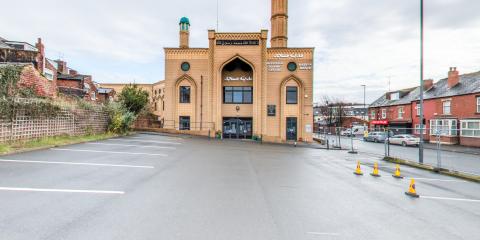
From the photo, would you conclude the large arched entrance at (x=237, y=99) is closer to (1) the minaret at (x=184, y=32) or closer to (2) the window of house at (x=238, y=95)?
(2) the window of house at (x=238, y=95)

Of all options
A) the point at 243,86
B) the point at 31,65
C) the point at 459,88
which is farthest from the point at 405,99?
the point at 31,65

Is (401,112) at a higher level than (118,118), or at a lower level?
higher

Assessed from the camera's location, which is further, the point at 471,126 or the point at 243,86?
the point at 243,86

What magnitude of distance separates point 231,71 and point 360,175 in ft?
80.8

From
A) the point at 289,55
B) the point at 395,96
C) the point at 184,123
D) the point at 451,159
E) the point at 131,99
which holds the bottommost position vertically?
the point at 451,159

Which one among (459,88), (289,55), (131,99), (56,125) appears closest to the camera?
(56,125)

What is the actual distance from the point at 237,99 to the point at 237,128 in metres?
3.51

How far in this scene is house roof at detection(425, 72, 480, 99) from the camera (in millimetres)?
31200

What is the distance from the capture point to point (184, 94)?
32.4m

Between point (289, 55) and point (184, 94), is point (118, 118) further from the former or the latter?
point (289, 55)

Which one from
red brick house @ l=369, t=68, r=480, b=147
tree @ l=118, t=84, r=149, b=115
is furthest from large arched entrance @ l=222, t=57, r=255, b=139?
red brick house @ l=369, t=68, r=480, b=147

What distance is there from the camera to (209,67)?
3166cm

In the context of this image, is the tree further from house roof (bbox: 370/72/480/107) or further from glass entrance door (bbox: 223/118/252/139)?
house roof (bbox: 370/72/480/107)

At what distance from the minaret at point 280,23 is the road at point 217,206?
90.7 ft
